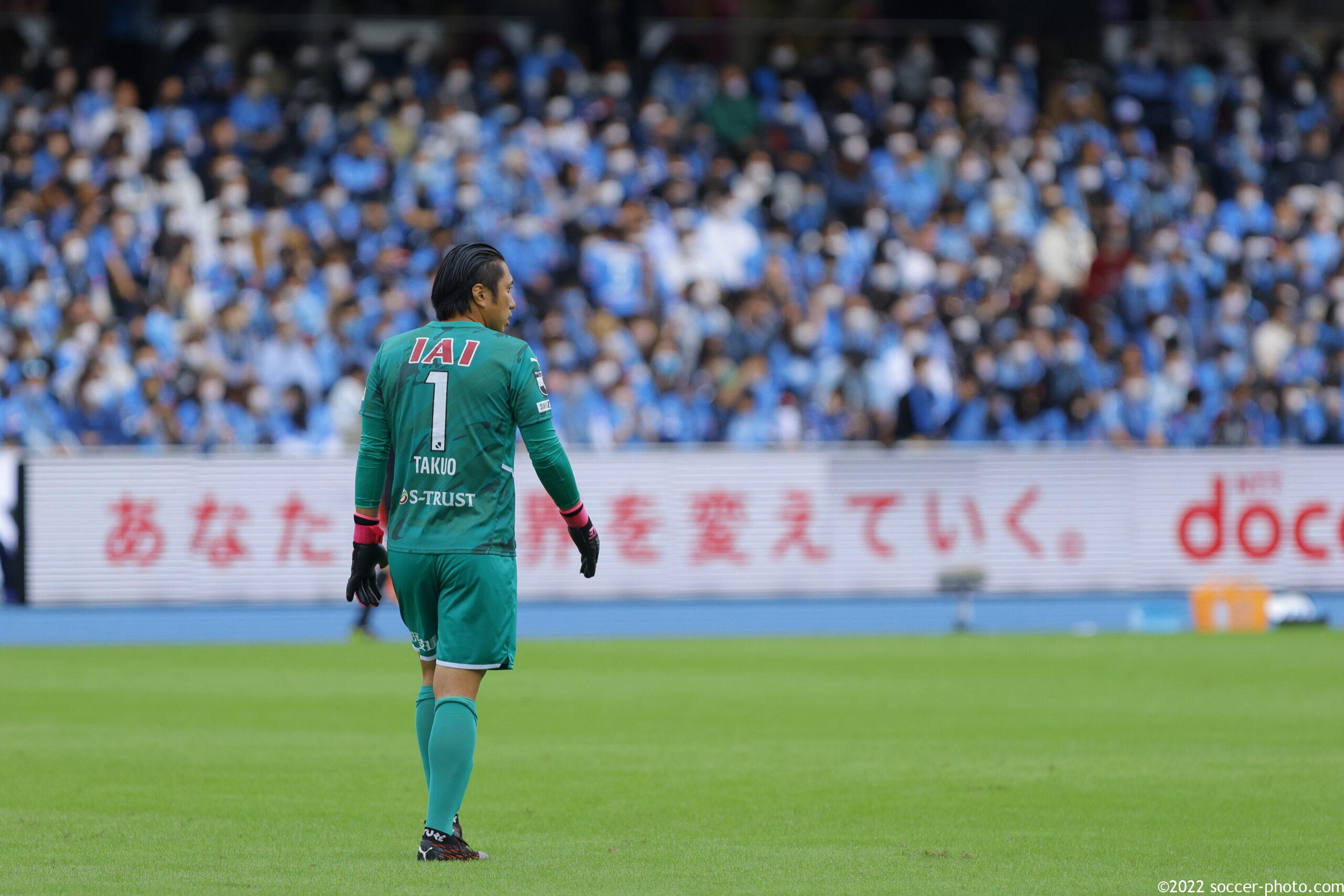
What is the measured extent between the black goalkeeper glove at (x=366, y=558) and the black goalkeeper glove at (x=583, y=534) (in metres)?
0.68

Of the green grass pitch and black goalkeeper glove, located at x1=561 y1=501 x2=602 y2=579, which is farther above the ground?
black goalkeeper glove, located at x1=561 y1=501 x2=602 y2=579

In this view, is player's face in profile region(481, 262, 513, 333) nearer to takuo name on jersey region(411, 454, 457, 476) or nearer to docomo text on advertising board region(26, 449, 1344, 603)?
takuo name on jersey region(411, 454, 457, 476)

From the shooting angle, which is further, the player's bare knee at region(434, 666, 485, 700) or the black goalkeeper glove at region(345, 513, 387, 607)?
the black goalkeeper glove at region(345, 513, 387, 607)

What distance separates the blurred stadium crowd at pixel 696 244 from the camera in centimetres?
2216

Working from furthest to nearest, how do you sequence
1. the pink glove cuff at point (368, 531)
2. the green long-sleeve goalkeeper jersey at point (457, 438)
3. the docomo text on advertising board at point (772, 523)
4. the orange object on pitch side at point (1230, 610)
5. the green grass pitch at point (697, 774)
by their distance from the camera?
the docomo text on advertising board at point (772, 523) → the orange object on pitch side at point (1230, 610) → the pink glove cuff at point (368, 531) → the green long-sleeve goalkeeper jersey at point (457, 438) → the green grass pitch at point (697, 774)

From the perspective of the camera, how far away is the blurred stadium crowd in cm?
2216

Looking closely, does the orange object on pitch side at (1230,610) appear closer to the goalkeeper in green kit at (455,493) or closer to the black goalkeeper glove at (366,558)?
the goalkeeper in green kit at (455,493)

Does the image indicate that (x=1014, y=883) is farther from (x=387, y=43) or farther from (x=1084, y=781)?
(x=387, y=43)

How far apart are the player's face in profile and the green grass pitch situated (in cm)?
193

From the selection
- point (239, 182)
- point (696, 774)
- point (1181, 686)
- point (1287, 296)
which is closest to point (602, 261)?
point (239, 182)

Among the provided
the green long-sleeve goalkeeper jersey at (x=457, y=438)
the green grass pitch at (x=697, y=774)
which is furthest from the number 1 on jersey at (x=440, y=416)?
the green grass pitch at (x=697, y=774)

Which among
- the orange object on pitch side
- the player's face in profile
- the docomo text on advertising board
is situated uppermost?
the player's face in profile

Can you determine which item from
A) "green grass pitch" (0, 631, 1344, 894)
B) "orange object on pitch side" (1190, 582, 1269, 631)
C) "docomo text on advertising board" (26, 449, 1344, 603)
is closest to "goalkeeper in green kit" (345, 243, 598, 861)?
"green grass pitch" (0, 631, 1344, 894)

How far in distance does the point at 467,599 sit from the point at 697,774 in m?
3.08
